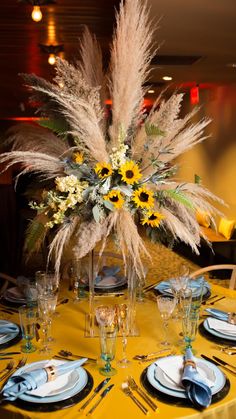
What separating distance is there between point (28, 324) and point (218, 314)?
2.62 feet

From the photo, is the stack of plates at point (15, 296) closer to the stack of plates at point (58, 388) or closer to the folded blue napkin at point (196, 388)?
the stack of plates at point (58, 388)

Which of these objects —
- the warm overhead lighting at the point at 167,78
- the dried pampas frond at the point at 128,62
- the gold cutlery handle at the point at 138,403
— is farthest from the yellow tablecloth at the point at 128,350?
the warm overhead lighting at the point at 167,78

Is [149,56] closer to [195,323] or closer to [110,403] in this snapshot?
[195,323]

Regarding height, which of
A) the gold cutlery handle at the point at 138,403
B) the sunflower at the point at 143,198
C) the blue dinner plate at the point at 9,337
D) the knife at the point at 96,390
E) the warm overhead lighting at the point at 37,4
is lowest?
the gold cutlery handle at the point at 138,403

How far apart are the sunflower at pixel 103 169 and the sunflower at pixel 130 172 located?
44 millimetres

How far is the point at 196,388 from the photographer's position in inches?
51.0

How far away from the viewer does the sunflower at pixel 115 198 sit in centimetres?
159

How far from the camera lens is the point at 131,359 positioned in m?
1.54

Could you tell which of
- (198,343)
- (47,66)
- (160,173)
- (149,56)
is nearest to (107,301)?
(198,343)

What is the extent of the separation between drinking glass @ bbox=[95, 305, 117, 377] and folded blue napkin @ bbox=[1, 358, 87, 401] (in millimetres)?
108

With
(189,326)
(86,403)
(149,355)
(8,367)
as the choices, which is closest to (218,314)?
(189,326)

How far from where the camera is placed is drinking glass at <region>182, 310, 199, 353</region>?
158 cm

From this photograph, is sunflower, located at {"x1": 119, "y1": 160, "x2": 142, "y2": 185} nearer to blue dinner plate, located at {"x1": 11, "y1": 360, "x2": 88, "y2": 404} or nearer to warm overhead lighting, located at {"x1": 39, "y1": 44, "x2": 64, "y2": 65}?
blue dinner plate, located at {"x1": 11, "y1": 360, "x2": 88, "y2": 404}

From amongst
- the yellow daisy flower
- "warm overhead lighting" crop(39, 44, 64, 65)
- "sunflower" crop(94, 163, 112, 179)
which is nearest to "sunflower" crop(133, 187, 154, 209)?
"sunflower" crop(94, 163, 112, 179)
